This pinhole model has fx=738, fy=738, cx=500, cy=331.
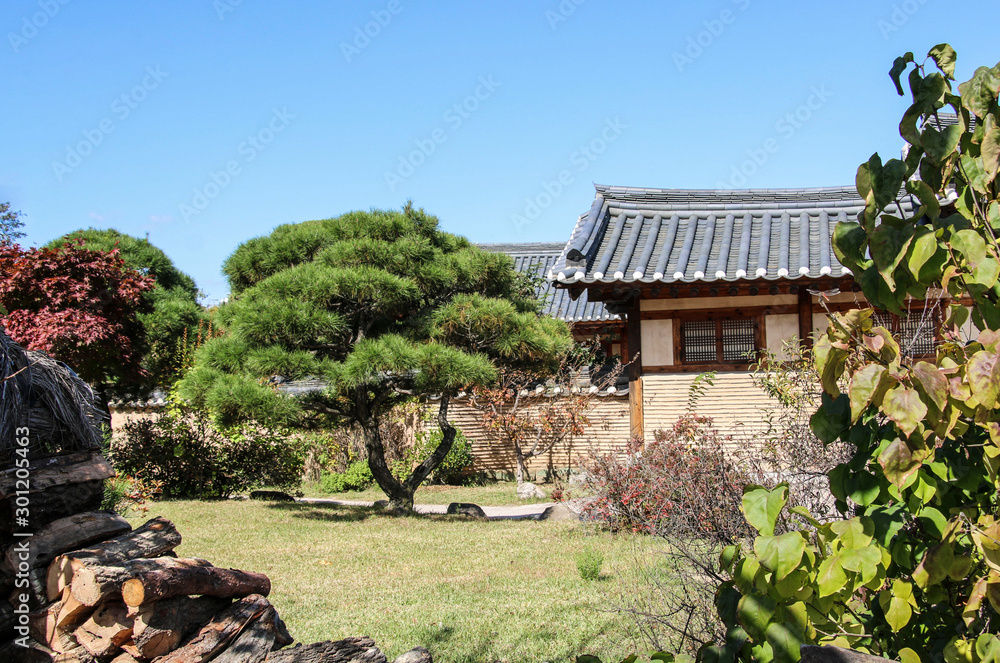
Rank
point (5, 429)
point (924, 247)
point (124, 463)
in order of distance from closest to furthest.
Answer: point (924, 247), point (5, 429), point (124, 463)

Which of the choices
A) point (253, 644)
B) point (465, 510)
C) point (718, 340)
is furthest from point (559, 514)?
point (253, 644)

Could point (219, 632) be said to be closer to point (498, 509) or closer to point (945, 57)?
point (945, 57)

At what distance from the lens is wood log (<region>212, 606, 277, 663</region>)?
11.0ft

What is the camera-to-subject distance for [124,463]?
1157 centimetres

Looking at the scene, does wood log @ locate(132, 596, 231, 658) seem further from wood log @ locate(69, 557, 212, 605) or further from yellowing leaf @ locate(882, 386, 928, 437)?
yellowing leaf @ locate(882, 386, 928, 437)

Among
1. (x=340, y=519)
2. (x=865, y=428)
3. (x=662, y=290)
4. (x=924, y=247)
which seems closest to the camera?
(x=924, y=247)

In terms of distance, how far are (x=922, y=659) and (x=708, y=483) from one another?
4716 mm

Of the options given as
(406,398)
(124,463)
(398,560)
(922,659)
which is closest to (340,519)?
(406,398)

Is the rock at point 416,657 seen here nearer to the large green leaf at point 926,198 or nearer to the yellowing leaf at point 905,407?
the yellowing leaf at point 905,407

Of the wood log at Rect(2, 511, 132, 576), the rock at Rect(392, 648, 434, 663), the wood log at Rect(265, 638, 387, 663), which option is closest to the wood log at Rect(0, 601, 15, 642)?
the wood log at Rect(2, 511, 132, 576)

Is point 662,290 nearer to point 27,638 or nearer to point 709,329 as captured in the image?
point 709,329

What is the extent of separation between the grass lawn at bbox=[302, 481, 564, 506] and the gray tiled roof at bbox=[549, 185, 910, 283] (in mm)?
4000

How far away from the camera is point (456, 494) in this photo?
1250cm

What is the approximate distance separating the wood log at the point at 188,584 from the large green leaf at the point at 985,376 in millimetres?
3216
